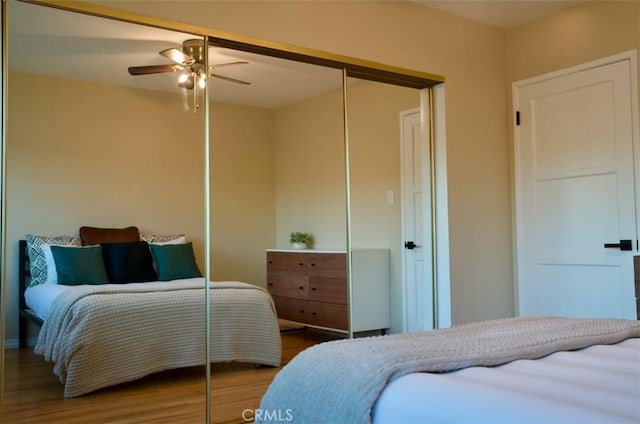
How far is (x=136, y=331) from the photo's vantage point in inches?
117

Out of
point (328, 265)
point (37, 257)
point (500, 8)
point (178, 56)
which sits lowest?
point (328, 265)

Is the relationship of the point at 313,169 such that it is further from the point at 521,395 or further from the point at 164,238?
the point at 521,395

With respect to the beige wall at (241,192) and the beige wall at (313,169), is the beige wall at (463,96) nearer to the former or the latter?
the beige wall at (313,169)

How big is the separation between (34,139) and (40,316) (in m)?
0.79

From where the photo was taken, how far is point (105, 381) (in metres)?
2.84

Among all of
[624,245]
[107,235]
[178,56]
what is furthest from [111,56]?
[624,245]

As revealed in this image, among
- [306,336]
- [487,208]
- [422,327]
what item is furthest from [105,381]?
[487,208]

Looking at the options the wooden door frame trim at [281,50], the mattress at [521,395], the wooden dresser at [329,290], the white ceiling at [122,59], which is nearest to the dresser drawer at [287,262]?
the wooden dresser at [329,290]

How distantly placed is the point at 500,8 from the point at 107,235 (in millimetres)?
2884

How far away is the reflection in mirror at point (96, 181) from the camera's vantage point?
2.51 m

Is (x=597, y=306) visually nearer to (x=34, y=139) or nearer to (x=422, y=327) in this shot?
(x=422, y=327)

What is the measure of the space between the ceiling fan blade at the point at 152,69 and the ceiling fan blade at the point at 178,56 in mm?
32

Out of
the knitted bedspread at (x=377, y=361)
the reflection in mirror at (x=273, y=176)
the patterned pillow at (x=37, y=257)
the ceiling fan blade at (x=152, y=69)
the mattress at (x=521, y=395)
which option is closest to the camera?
the mattress at (x=521, y=395)

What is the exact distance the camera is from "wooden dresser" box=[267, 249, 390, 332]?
134 inches
